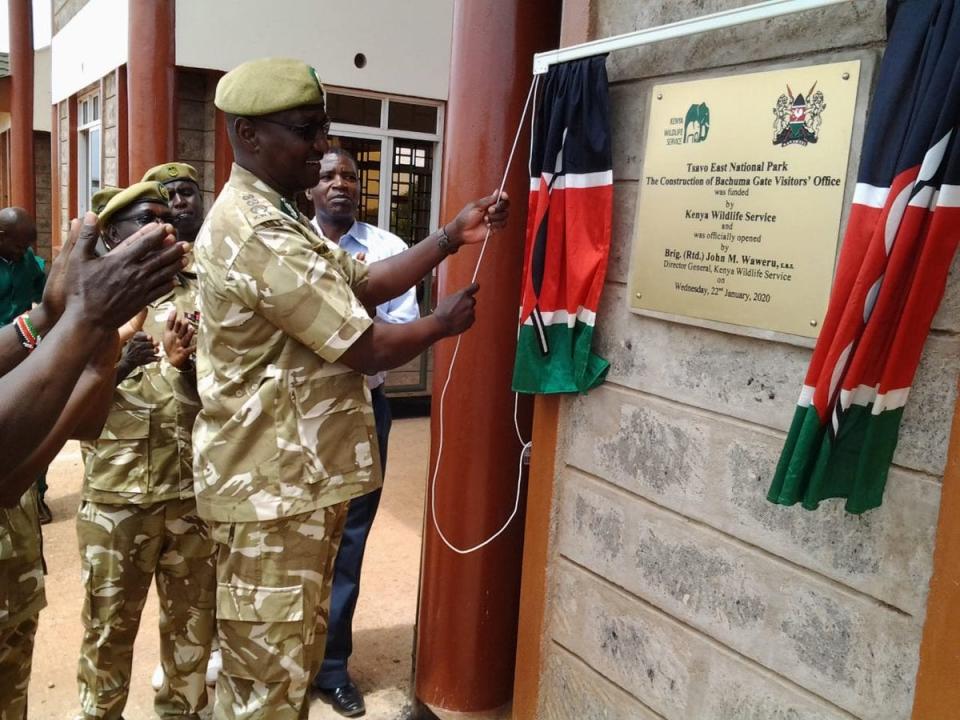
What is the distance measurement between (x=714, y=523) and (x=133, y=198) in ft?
6.28

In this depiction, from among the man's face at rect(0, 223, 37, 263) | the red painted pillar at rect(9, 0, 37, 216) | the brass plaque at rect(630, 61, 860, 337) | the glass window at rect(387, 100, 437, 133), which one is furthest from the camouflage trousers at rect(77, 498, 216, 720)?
the red painted pillar at rect(9, 0, 37, 216)

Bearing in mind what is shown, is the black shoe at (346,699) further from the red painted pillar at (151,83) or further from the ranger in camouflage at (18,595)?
the red painted pillar at (151,83)

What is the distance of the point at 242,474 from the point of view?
2133 mm

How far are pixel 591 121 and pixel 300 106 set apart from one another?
2.58 feet

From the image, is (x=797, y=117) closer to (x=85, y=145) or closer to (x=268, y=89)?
(x=268, y=89)

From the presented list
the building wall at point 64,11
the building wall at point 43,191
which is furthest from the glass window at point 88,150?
the building wall at point 43,191

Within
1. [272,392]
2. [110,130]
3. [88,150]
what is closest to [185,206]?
[272,392]

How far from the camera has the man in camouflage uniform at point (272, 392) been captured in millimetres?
2045

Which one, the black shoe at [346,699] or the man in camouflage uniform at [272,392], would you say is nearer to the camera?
the man in camouflage uniform at [272,392]

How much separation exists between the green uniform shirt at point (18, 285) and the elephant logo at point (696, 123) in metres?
4.18

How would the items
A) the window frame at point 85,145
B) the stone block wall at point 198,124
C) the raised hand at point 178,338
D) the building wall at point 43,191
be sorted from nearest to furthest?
1. the raised hand at point 178,338
2. the stone block wall at point 198,124
3. the window frame at point 85,145
4. the building wall at point 43,191

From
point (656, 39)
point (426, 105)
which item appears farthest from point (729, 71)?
point (426, 105)

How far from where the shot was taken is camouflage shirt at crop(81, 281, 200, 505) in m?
2.72

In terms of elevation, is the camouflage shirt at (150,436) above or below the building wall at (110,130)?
below
